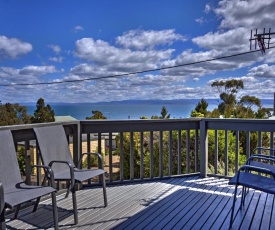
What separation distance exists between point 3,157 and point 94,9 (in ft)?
49.6

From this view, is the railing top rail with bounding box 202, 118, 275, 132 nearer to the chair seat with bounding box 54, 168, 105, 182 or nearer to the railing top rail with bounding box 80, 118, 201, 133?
the railing top rail with bounding box 80, 118, 201, 133

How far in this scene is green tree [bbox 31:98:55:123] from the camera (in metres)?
18.4

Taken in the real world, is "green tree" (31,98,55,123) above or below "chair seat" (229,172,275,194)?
above

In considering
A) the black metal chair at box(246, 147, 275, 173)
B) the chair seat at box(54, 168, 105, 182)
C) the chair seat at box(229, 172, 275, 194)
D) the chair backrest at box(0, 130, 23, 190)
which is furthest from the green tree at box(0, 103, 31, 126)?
the chair seat at box(229, 172, 275, 194)

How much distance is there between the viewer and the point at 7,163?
269 cm

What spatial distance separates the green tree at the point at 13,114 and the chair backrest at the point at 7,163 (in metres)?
14.2

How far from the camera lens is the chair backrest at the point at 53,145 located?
3.17m

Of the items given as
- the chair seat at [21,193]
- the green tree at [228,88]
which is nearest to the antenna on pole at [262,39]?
the chair seat at [21,193]

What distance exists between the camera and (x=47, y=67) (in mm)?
39469

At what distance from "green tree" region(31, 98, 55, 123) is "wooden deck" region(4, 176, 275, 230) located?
1530cm

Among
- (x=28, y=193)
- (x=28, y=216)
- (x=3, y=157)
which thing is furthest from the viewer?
(x=28, y=216)

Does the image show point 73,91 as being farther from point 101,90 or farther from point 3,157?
point 3,157

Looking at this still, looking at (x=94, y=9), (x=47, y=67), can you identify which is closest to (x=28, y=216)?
(x=94, y=9)

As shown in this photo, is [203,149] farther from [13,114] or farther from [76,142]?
[13,114]
